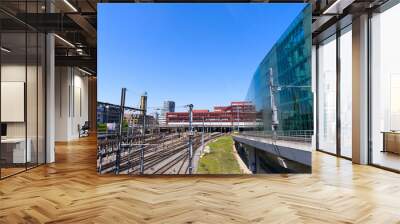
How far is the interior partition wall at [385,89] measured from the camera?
6383 mm

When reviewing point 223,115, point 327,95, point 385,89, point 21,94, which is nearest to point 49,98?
point 21,94

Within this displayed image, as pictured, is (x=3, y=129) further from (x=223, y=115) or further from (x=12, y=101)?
(x=223, y=115)

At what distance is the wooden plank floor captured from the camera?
3.57 metres

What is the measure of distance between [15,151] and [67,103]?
8219 millimetres

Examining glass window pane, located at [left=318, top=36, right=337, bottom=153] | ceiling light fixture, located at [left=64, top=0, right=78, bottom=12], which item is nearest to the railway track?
ceiling light fixture, located at [left=64, top=0, right=78, bottom=12]

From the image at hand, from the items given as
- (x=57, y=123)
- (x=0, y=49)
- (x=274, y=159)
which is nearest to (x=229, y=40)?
(x=274, y=159)

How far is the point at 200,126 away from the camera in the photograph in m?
5.75

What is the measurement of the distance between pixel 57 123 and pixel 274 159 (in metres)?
10.9

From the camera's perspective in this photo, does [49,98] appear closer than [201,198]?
No

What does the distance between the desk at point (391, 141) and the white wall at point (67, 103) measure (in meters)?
11.6

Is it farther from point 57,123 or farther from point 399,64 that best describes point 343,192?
point 57,123

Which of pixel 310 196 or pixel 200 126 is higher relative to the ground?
pixel 200 126

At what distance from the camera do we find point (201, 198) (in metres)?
4.38

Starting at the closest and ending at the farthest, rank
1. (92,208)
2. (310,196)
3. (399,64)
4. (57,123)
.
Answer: (92,208), (310,196), (399,64), (57,123)
